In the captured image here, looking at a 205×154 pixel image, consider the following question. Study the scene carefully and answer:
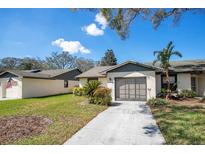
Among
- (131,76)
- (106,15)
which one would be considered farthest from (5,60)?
(106,15)

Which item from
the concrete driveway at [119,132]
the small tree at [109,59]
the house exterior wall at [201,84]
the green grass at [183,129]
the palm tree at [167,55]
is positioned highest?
the small tree at [109,59]

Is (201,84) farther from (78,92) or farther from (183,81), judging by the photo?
(78,92)

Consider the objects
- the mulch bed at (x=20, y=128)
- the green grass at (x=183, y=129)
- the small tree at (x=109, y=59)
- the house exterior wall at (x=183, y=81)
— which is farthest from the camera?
the small tree at (x=109, y=59)

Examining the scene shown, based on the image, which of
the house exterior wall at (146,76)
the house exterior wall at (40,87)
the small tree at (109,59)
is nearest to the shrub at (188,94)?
the house exterior wall at (146,76)

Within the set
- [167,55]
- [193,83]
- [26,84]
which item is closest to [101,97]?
[167,55]

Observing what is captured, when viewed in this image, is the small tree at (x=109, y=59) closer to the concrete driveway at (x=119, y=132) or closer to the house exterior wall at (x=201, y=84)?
the house exterior wall at (x=201, y=84)

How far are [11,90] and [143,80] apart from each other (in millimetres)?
14238

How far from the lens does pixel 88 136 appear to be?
6.19 meters

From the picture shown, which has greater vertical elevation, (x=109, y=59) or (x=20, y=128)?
(x=109, y=59)

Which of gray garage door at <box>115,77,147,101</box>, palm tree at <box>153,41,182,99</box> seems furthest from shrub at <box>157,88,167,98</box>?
gray garage door at <box>115,77,147,101</box>

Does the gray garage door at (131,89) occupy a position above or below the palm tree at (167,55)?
below

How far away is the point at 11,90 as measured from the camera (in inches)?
792

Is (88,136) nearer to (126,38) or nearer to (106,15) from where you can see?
(106,15)

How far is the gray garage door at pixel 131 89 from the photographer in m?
15.5
